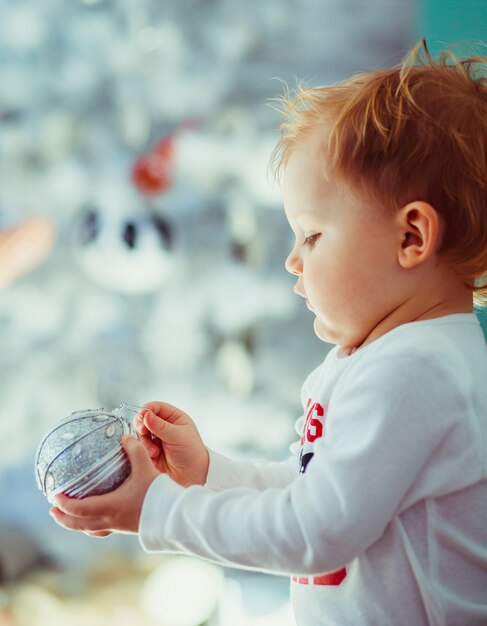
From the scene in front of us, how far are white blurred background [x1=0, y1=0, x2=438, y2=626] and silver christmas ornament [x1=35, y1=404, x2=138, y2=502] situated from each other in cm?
107

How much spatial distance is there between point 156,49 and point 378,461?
4.87ft

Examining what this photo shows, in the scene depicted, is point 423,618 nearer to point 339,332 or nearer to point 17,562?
point 339,332

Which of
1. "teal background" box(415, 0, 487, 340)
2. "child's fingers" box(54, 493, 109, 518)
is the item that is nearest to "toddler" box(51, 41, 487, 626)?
"child's fingers" box(54, 493, 109, 518)

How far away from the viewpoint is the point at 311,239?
0.85 meters

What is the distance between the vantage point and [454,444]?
2.37 ft


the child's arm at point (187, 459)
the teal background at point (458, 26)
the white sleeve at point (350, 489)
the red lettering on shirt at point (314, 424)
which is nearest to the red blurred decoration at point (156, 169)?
the teal background at point (458, 26)

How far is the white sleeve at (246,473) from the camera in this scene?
971 mm

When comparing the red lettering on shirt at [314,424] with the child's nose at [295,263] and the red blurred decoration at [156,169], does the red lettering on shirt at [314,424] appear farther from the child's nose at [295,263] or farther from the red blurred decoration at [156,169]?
the red blurred decoration at [156,169]

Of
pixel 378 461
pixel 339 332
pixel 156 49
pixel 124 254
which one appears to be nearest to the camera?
pixel 378 461

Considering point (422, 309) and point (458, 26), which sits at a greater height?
point (458, 26)

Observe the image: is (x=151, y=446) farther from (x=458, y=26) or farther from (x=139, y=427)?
(x=458, y=26)

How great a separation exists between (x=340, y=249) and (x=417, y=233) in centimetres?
8

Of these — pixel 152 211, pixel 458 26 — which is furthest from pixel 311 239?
pixel 152 211

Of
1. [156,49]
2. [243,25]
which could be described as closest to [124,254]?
[156,49]
